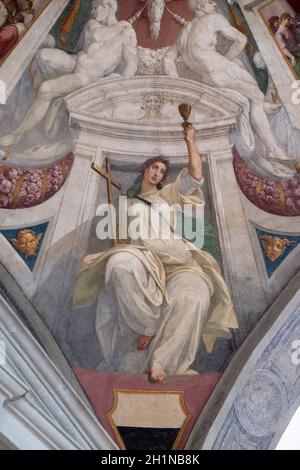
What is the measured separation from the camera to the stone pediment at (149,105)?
12320 millimetres

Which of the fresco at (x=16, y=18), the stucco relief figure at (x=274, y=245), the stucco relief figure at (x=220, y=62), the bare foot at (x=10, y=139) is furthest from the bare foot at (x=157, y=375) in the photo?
the fresco at (x=16, y=18)

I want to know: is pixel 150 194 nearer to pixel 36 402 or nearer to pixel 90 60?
pixel 90 60

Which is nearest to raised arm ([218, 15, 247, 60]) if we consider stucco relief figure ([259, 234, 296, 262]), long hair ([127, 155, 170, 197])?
long hair ([127, 155, 170, 197])

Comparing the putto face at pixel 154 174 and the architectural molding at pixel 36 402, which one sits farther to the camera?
the putto face at pixel 154 174

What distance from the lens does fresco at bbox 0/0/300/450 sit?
1177cm

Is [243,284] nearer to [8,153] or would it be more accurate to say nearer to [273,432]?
[273,432]

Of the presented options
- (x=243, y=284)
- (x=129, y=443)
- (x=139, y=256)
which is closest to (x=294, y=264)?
(x=243, y=284)

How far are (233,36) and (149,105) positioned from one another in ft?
3.55

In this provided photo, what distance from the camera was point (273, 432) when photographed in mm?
11656

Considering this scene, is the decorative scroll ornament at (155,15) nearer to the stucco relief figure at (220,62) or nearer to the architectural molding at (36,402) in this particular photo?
the stucco relief figure at (220,62)

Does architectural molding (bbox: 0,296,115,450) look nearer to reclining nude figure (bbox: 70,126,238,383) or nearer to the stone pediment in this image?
reclining nude figure (bbox: 70,126,238,383)

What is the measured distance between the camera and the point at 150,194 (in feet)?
40.4

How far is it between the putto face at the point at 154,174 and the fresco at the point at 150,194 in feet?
0.05

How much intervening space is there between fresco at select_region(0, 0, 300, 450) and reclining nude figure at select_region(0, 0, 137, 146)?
14mm
